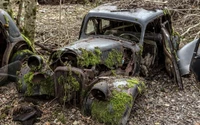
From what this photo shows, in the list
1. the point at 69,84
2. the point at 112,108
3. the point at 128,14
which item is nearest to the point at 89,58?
the point at 69,84

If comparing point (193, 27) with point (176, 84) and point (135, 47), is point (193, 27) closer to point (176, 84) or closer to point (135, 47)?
point (176, 84)

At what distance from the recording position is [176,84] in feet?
19.5

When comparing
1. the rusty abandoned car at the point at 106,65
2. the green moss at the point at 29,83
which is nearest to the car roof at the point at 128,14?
the rusty abandoned car at the point at 106,65

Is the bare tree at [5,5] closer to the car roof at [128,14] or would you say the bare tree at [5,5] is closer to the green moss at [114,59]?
the car roof at [128,14]

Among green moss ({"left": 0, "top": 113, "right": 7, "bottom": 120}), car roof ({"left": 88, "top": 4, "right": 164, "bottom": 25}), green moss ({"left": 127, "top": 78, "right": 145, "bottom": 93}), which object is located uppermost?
car roof ({"left": 88, "top": 4, "right": 164, "bottom": 25})

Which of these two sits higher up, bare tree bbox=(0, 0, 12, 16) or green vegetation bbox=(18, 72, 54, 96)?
bare tree bbox=(0, 0, 12, 16)

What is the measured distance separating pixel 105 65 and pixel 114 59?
0.22 metres

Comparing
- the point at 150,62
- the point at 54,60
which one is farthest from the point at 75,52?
the point at 150,62

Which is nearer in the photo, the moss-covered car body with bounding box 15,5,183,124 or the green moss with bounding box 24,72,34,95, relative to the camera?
the moss-covered car body with bounding box 15,5,183,124

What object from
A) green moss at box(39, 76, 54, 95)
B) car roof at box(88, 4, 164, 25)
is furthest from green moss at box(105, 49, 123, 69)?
green moss at box(39, 76, 54, 95)

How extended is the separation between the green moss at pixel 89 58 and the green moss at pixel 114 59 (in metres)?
0.24

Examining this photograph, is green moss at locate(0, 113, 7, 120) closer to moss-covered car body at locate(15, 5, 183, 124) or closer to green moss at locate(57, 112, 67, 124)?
moss-covered car body at locate(15, 5, 183, 124)

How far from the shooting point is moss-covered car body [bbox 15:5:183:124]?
14.1 ft

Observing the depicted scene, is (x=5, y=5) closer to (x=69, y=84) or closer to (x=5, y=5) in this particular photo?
(x=5, y=5)
